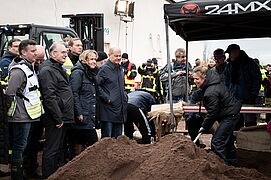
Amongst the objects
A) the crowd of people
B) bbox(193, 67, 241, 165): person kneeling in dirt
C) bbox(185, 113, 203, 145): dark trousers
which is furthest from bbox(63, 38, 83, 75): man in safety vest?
bbox(185, 113, 203, 145): dark trousers

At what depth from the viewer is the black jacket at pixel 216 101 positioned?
6.47 m

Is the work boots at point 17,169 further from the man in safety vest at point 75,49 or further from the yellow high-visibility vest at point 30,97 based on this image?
the man in safety vest at point 75,49

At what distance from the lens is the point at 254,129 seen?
7570mm

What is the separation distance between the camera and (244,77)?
27.4ft

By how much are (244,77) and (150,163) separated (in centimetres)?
407

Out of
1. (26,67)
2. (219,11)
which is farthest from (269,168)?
(26,67)

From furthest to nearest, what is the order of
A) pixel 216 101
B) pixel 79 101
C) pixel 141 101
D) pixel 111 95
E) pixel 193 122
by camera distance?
1. pixel 193 122
2. pixel 141 101
3. pixel 111 95
4. pixel 79 101
5. pixel 216 101

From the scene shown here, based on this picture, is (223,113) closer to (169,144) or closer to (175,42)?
(169,144)

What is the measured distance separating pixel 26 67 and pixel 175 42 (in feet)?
54.5

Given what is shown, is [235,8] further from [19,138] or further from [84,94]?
[19,138]

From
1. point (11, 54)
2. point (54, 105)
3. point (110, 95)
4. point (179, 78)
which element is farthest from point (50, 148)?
point (179, 78)

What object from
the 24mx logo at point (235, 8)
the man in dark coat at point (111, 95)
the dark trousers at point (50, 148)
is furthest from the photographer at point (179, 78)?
the dark trousers at point (50, 148)

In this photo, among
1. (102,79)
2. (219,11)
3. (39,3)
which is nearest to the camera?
(219,11)

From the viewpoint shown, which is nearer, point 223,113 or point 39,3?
point 223,113
